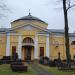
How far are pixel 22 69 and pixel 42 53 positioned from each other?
31.6 meters

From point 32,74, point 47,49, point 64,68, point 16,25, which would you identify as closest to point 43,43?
point 47,49

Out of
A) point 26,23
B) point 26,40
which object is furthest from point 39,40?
point 26,23

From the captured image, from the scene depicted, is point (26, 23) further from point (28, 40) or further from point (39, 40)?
point (39, 40)

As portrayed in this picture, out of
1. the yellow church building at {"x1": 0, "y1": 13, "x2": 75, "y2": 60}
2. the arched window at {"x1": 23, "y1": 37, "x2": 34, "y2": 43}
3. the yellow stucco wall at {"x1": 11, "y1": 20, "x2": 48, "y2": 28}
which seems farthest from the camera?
the yellow stucco wall at {"x1": 11, "y1": 20, "x2": 48, "y2": 28}

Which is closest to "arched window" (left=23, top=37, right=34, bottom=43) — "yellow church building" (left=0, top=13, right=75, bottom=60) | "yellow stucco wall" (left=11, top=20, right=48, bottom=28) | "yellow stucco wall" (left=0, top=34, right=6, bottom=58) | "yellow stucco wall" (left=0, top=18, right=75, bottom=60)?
"yellow church building" (left=0, top=13, right=75, bottom=60)

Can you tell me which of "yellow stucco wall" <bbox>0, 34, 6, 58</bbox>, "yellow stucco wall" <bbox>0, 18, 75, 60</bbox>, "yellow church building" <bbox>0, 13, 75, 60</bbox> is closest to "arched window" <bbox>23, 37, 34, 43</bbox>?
"yellow church building" <bbox>0, 13, 75, 60</bbox>

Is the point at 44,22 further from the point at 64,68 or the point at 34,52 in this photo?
the point at 64,68

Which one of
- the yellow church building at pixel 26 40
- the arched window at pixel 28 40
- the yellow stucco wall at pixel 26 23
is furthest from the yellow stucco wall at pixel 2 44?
the arched window at pixel 28 40

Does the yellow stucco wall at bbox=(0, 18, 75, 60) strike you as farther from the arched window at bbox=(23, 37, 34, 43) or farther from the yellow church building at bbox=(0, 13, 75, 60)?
the arched window at bbox=(23, 37, 34, 43)

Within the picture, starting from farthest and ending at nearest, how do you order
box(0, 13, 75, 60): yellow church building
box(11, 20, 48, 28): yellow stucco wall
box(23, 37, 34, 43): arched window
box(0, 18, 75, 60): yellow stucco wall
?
box(11, 20, 48, 28): yellow stucco wall
box(23, 37, 34, 43): arched window
box(0, 18, 75, 60): yellow stucco wall
box(0, 13, 75, 60): yellow church building

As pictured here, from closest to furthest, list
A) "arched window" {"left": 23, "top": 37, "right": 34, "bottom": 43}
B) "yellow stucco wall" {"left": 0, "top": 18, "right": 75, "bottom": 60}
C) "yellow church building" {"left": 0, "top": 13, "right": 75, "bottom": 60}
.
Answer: "yellow church building" {"left": 0, "top": 13, "right": 75, "bottom": 60}
"yellow stucco wall" {"left": 0, "top": 18, "right": 75, "bottom": 60}
"arched window" {"left": 23, "top": 37, "right": 34, "bottom": 43}

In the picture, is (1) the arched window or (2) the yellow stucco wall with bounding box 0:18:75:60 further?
(1) the arched window

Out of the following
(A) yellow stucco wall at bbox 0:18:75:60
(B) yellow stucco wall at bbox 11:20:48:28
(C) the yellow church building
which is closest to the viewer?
(C) the yellow church building

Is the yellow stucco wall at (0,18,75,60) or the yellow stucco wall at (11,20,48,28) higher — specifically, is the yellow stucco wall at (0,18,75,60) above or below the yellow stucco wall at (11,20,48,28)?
below
